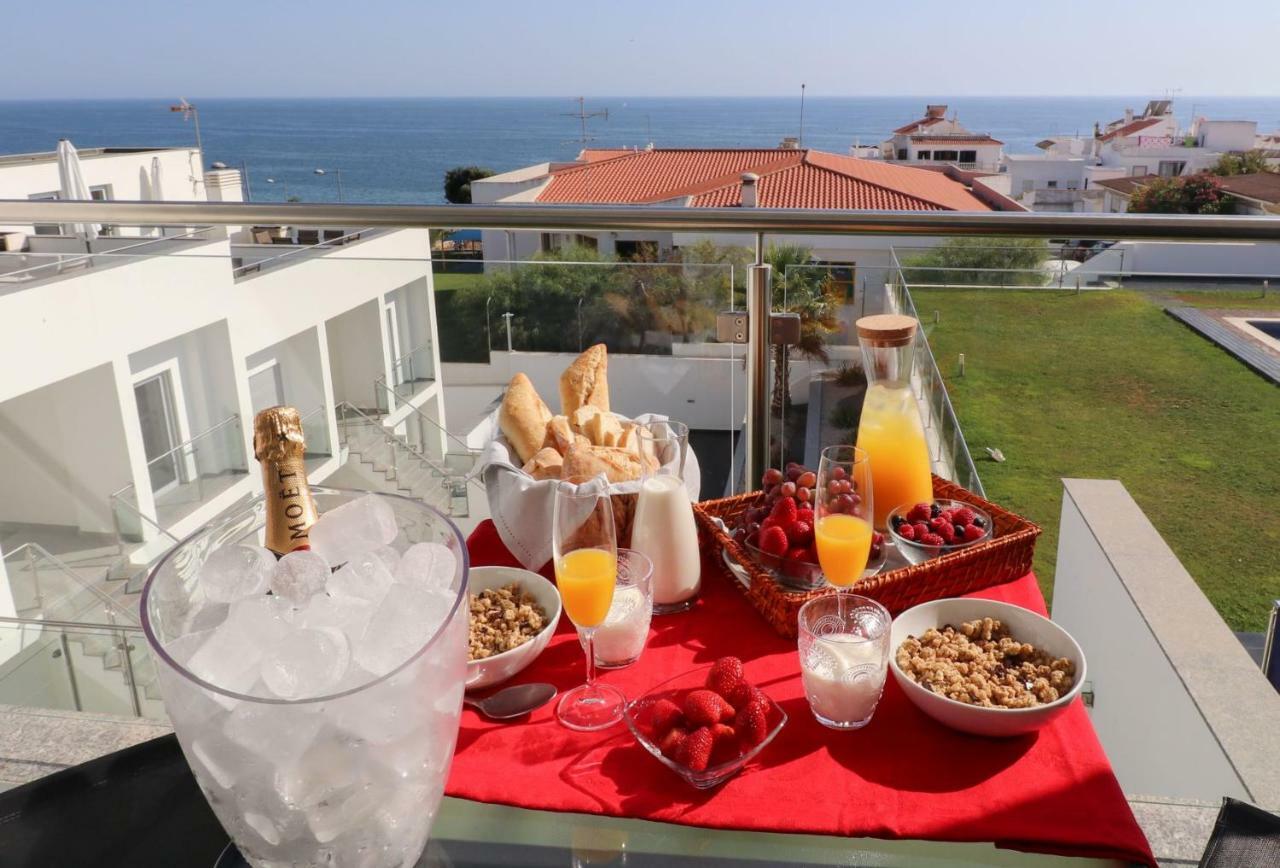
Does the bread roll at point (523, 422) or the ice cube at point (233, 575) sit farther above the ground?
the ice cube at point (233, 575)

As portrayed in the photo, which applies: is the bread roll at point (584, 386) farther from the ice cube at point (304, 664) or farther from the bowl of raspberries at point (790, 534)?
the ice cube at point (304, 664)

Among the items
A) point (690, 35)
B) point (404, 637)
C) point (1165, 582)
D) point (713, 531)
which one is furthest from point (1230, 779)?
point (690, 35)

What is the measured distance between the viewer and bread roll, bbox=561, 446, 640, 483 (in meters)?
1.30

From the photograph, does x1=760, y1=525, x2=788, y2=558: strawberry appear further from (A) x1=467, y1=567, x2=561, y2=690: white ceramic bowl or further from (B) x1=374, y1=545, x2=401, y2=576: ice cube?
(B) x1=374, y1=545, x2=401, y2=576: ice cube

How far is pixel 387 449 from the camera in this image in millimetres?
2686

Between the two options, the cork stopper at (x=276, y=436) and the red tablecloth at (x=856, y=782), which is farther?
the cork stopper at (x=276, y=436)

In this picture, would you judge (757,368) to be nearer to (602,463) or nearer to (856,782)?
(602,463)

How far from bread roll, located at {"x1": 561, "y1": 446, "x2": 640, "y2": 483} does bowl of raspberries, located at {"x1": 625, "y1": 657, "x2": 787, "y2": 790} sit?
41 cm

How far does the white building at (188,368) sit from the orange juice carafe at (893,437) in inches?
52.4

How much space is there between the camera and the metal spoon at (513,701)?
1.00m

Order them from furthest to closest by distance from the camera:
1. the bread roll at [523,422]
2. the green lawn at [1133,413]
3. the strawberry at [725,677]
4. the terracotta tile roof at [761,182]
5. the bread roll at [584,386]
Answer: the terracotta tile roof at [761,182], the green lawn at [1133,413], the bread roll at [584,386], the bread roll at [523,422], the strawberry at [725,677]

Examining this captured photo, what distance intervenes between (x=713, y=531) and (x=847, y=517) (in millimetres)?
215

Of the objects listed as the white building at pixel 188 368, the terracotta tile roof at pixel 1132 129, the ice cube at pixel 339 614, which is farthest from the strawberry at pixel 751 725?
the terracotta tile roof at pixel 1132 129

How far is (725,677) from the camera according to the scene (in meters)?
0.94
